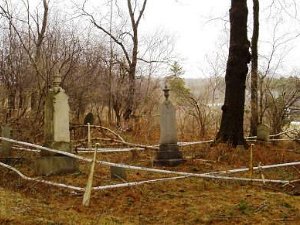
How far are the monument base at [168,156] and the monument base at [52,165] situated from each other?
101 inches

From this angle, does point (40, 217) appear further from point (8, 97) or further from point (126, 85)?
point (126, 85)

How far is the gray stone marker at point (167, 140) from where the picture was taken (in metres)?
11.5

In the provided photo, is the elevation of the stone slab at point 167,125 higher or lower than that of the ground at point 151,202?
higher

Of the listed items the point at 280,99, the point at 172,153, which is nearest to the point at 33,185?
the point at 172,153

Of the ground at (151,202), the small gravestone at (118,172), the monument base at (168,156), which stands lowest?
the ground at (151,202)

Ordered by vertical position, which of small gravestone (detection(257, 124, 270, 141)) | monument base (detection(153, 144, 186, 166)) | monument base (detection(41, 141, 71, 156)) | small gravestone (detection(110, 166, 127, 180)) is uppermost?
small gravestone (detection(257, 124, 270, 141))

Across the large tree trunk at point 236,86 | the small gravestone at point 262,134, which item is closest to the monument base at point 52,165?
the large tree trunk at point 236,86

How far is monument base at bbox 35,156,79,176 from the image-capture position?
960 centimetres

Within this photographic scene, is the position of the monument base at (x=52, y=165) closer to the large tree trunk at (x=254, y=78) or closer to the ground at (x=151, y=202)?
the ground at (x=151, y=202)

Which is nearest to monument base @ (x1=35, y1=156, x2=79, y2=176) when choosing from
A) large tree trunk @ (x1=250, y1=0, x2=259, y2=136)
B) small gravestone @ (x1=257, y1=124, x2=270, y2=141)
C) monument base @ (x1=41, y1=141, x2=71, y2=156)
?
monument base @ (x1=41, y1=141, x2=71, y2=156)

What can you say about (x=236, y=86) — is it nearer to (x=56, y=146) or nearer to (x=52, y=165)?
(x=56, y=146)

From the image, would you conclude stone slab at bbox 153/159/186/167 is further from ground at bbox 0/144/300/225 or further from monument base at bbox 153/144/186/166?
ground at bbox 0/144/300/225

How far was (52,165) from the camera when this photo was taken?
31.6ft

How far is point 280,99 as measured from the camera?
1966 cm
